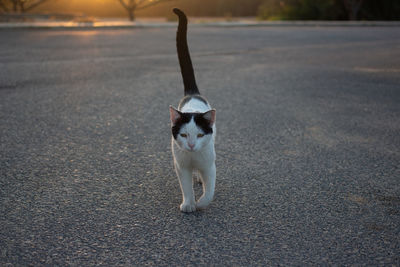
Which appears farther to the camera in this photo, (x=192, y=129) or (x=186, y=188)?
(x=186, y=188)

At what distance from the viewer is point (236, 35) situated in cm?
1558

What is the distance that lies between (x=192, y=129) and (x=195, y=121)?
77 mm

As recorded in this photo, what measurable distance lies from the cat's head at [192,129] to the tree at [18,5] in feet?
67.6

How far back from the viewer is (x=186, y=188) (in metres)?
2.80

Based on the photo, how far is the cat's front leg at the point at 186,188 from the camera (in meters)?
2.78

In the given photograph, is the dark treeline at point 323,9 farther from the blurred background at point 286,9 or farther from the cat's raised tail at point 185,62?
the cat's raised tail at point 185,62

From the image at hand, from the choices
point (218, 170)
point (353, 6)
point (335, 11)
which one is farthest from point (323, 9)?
point (218, 170)

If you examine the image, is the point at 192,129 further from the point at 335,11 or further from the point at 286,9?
the point at 335,11

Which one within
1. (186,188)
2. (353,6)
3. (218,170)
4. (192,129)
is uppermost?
(353,6)

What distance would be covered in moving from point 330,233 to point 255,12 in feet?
96.5

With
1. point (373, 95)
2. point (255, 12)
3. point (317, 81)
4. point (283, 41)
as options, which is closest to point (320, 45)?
point (283, 41)

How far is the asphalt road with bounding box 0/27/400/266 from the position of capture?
243 cm

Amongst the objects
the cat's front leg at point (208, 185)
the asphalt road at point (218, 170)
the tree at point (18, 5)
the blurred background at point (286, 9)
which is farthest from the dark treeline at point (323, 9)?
the cat's front leg at point (208, 185)

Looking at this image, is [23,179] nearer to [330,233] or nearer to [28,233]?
[28,233]
